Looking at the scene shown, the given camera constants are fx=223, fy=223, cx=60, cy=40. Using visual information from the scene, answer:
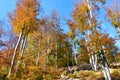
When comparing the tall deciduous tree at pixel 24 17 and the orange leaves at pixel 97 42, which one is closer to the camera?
the orange leaves at pixel 97 42

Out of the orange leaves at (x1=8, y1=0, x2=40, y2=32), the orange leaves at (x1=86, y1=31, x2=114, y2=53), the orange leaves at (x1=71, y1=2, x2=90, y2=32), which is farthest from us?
the orange leaves at (x1=8, y1=0, x2=40, y2=32)

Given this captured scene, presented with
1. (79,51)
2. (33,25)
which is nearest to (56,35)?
(33,25)

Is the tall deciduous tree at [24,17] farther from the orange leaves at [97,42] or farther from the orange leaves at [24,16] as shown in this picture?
the orange leaves at [97,42]

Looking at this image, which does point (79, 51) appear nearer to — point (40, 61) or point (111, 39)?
point (40, 61)

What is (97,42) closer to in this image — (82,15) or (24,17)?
(82,15)

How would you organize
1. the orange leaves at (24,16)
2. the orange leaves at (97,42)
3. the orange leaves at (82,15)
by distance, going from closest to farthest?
the orange leaves at (97,42) → the orange leaves at (82,15) → the orange leaves at (24,16)

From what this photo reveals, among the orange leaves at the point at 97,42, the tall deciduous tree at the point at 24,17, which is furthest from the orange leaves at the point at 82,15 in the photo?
the tall deciduous tree at the point at 24,17

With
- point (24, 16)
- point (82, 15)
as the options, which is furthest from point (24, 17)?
point (82, 15)

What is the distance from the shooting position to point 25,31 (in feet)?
64.3

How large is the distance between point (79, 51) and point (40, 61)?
12.7 m

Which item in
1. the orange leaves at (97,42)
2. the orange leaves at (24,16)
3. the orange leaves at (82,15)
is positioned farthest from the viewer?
the orange leaves at (24,16)

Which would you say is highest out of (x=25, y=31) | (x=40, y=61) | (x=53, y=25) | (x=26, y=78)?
(x=53, y=25)

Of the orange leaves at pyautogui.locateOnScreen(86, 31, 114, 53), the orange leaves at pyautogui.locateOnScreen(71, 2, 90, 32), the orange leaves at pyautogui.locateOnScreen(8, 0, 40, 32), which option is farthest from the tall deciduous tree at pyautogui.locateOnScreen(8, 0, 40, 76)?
the orange leaves at pyautogui.locateOnScreen(86, 31, 114, 53)

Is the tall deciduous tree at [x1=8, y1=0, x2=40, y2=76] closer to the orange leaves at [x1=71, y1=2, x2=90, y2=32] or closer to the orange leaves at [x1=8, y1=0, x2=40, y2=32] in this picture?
the orange leaves at [x1=8, y1=0, x2=40, y2=32]
